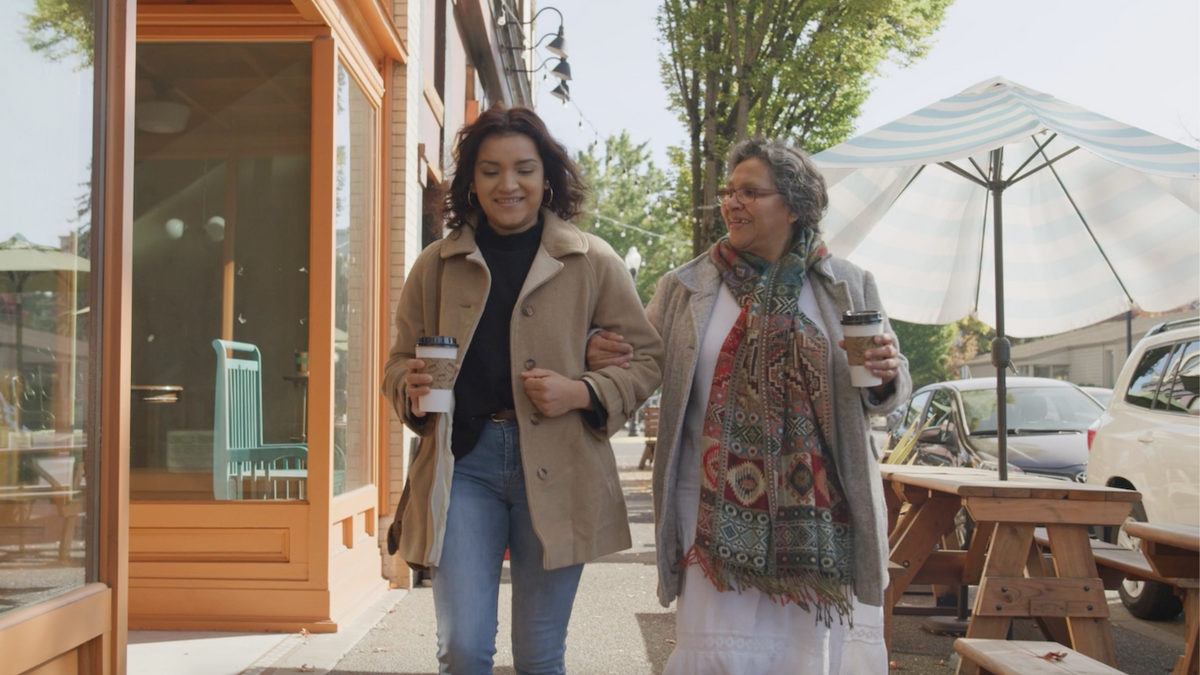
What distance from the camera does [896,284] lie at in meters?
7.25

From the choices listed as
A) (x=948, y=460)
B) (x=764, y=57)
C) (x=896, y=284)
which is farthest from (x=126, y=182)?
(x=764, y=57)

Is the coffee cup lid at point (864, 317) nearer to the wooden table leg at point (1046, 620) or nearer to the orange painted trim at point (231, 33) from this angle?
the wooden table leg at point (1046, 620)

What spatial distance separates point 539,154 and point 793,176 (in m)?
0.83

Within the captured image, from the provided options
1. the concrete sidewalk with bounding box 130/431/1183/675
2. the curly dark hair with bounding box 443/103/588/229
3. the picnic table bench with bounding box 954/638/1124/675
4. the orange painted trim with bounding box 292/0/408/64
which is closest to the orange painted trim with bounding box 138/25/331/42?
the orange painted trim with bounding box 292/0/408/64

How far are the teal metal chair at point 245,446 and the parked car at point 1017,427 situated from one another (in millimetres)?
5739

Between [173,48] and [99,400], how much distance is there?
3811 millimetres

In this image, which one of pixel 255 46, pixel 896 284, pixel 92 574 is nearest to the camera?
pixel 92 574

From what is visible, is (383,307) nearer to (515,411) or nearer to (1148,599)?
(515,411)

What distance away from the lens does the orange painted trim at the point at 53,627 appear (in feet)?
9.03

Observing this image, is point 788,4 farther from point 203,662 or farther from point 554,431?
point 554,431

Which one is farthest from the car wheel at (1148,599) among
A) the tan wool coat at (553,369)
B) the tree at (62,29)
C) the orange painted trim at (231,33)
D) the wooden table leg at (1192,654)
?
the tree at (62,29)

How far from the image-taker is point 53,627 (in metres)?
2.94

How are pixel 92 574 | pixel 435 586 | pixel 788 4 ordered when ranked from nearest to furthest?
1. pixel 435 586
2. pixel 92 574
3. pixel 788 4

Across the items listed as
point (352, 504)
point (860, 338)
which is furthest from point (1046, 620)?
point (352, 504)
